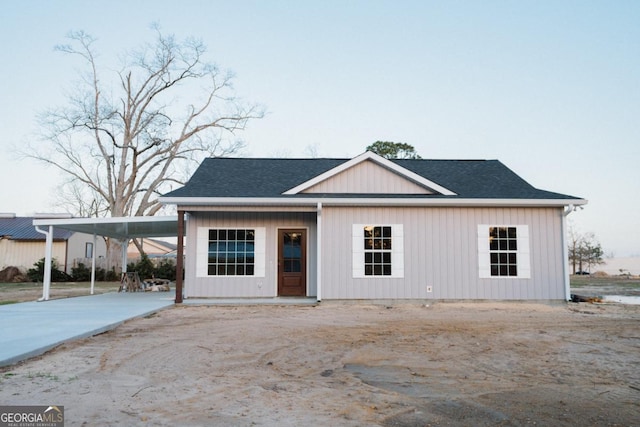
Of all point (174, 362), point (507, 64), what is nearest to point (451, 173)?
point (507, 64)

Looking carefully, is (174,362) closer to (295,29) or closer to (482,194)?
(482,194)

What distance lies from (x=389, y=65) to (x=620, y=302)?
35.0ft

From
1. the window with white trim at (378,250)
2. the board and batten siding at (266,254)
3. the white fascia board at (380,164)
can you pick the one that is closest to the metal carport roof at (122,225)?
the board and batten siding at (266,254)

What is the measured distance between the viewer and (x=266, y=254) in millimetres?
13641

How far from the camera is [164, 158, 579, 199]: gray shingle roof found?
13.0m

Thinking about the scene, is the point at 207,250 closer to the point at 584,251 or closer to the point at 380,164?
the point at 380,164

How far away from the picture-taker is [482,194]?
12953mm

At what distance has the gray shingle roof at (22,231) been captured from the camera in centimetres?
3044

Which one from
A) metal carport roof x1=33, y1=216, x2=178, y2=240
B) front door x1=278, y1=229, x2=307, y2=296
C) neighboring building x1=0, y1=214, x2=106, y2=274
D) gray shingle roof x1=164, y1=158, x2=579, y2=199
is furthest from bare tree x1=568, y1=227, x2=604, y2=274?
neighboring building x1=0, y1=214, x2=106, y2=274

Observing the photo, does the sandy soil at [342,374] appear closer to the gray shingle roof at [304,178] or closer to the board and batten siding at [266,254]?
the board and batten siding at [266,254]

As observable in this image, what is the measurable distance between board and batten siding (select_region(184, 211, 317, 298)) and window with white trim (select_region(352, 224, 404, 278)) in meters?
1.64

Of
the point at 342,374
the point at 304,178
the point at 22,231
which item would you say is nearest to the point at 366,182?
the point at 304,178

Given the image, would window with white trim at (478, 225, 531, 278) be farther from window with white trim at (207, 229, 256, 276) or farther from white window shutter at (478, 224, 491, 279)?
window with white trim at (207, 229, 256, 276)

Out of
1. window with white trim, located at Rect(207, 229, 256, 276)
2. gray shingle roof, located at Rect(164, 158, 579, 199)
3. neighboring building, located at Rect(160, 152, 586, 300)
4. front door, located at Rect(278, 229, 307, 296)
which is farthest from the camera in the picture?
front door, located at Rect(278, 229, 307, 296)
